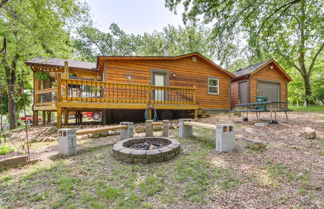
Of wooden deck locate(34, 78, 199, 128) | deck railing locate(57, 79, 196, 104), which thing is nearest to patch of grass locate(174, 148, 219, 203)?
wooden deck locate(34, 78, 199, 128)

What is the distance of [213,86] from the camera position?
10.4m

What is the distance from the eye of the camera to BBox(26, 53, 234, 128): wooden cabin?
6203 millimetres

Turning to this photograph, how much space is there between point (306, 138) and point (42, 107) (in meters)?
9.71

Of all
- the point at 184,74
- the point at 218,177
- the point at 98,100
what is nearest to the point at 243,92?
the point at 184,74

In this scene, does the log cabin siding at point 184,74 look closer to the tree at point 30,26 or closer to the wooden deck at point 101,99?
the wooden deck at point 101,99

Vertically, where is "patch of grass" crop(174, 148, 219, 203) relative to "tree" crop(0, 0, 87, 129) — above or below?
below

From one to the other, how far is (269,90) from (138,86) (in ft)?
37.9

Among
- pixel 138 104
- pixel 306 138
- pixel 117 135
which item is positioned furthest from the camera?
pixel 138 104

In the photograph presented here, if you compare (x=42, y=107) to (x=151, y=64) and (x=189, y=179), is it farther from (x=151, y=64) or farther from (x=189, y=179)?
(x=189, y=179)

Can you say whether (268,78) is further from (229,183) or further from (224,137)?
(229,183)

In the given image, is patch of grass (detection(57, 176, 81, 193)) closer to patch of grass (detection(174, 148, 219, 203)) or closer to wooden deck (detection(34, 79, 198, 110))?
patch of grass (detection(174, 148, 219, 203))

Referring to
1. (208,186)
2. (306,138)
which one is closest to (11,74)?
(208,186)

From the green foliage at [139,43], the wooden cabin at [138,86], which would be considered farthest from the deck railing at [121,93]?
the green foliage at [139,43]

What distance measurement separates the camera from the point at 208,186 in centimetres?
211
